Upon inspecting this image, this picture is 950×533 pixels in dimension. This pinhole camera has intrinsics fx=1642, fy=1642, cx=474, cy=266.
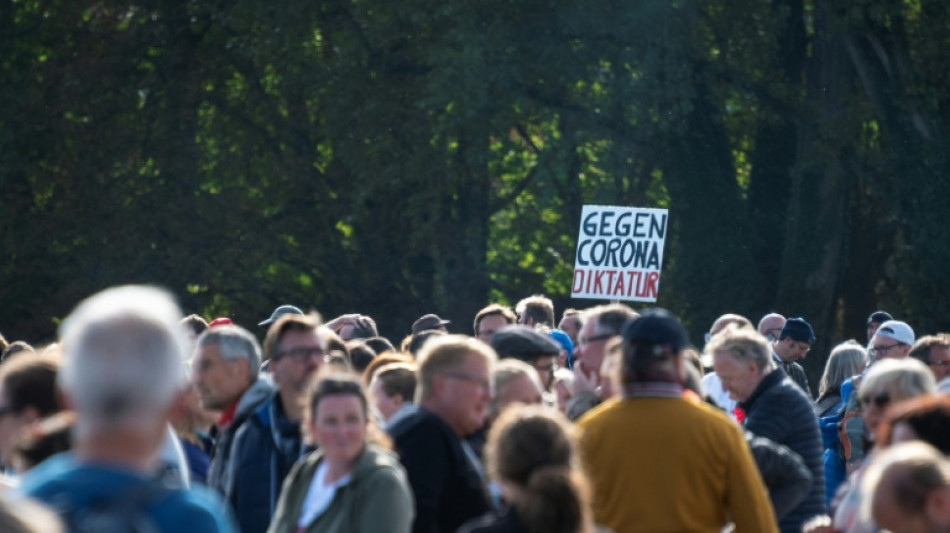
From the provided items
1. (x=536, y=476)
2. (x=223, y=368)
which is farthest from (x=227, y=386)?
(x=536, y=476)

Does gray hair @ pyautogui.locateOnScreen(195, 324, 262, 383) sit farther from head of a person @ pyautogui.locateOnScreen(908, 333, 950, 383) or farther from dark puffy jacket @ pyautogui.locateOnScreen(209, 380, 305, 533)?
head of a person @ pyautogui.locateOnScreen(908, 333, 950, 383)

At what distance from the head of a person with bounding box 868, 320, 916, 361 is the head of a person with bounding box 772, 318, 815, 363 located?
1.28 m

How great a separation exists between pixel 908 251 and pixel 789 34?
13.3 ft

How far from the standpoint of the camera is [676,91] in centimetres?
2342

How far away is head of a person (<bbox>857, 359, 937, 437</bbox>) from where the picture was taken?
247 inches

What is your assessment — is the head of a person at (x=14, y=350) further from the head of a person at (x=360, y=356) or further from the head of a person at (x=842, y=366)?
the head of a person at (x=842, y=366)

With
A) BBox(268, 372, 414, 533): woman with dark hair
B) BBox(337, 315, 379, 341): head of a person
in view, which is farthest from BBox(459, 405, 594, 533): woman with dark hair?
BBox(337, 315, 379, 341): head of a person

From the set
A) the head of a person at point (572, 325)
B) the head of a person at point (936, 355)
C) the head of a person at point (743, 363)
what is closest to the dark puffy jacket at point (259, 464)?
the head of a person at point (743, 363)

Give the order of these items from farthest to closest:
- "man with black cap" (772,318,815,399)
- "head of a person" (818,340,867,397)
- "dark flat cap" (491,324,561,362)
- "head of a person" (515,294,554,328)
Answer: "man with black cap" (772,318,815,399) < "head of a person" (515,294,554,328) < "head of a person" (818,340,867,397) < "dark flat cap" (491,324,561,362)

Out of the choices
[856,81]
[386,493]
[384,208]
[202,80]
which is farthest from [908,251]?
[386,493]

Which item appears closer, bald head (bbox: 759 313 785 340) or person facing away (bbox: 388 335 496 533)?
person facing away (bbox: 388 335 496 533)

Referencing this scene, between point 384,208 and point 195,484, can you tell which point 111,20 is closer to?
point 384,208

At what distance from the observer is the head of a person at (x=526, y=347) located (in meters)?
7.50

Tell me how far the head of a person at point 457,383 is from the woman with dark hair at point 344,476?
1.03ft
